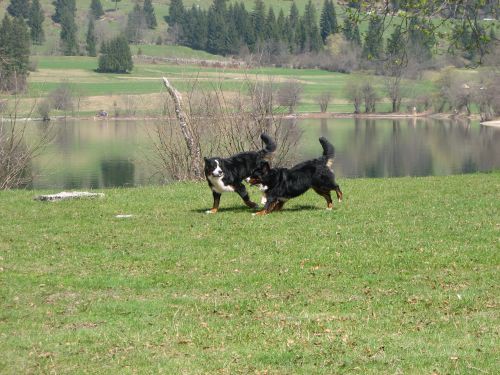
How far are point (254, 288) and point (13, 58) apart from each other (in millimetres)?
22515

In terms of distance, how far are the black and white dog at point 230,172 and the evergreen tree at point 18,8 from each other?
7065 inches

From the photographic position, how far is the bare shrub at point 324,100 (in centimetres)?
9989

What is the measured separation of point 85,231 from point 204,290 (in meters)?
4.79

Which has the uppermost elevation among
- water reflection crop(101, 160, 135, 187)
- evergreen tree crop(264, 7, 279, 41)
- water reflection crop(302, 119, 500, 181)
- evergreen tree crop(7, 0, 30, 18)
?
evergreen tree crop(7, 0, 30, 18)

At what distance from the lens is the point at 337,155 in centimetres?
4488

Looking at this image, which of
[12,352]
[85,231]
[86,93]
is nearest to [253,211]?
[85,231]

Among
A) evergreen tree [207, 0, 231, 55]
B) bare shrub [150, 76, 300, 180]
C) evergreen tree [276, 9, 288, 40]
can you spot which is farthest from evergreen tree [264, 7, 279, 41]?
bare shrub [150, 76, 300, 180]

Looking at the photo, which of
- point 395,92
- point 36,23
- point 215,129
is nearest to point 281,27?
point 36,23

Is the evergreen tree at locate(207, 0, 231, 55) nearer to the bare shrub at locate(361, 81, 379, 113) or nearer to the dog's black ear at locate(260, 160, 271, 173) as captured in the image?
the bare shrub at locate(361, 81, 379, 113)

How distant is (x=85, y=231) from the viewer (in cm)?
1448

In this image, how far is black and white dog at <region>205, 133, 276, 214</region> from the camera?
15.5 meters

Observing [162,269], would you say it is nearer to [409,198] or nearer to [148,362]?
[148,362]

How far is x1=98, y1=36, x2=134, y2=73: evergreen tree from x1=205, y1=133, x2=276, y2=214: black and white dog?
4684 inches

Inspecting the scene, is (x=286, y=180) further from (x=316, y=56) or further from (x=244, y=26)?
(x=244, y=26)
